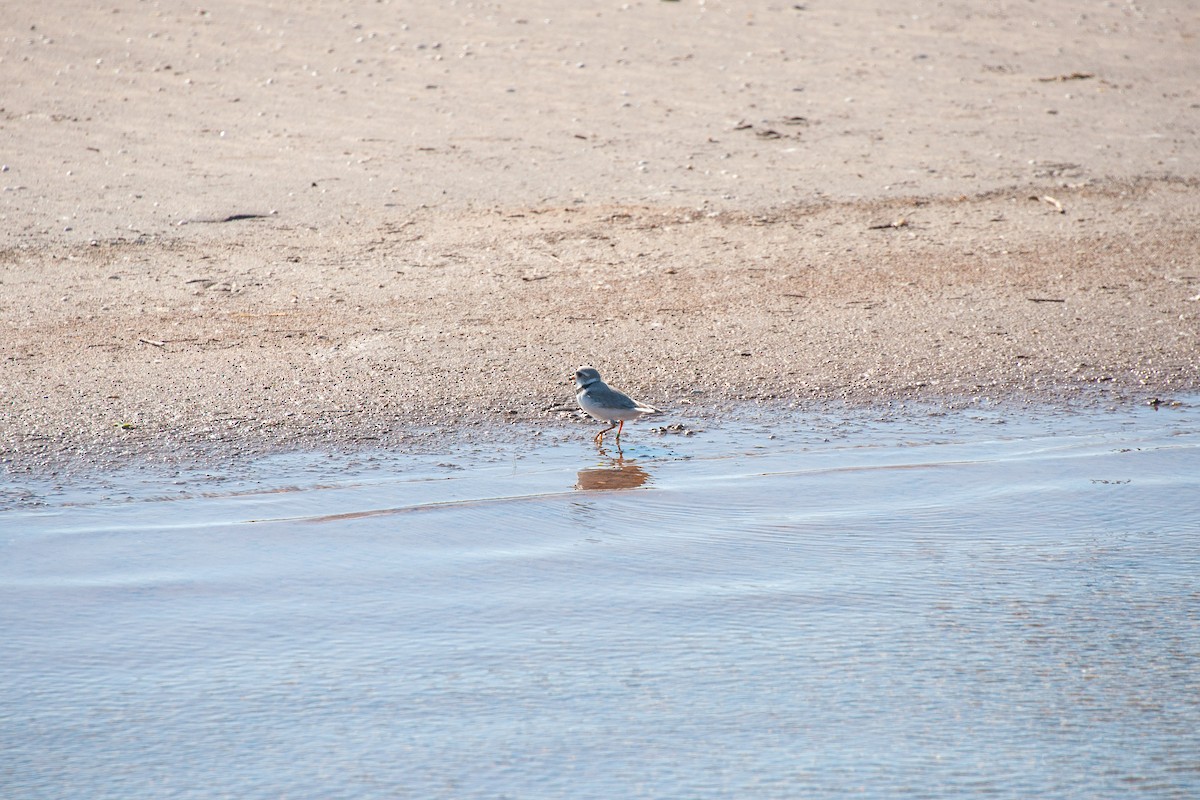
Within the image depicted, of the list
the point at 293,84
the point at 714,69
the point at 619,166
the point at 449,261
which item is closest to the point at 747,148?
the point at 619,166

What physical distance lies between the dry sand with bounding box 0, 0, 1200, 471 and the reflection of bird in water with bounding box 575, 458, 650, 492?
589 mm

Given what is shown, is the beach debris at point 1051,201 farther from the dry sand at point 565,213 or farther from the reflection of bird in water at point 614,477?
the reflection of bird in water at point 614,477

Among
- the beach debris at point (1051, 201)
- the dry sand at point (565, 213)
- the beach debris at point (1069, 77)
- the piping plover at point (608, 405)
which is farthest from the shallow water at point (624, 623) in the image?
the beach debris at point (1069, 77)

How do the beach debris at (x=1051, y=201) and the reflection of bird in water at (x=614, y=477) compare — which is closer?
the reflection of bird in water at (x=614, y=477)

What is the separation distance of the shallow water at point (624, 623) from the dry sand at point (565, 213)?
654 mm

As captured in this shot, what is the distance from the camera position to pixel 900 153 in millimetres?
10688

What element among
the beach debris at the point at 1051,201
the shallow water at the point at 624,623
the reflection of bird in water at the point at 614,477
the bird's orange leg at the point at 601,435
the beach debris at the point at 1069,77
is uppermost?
the beach debris at the point at 1069,77

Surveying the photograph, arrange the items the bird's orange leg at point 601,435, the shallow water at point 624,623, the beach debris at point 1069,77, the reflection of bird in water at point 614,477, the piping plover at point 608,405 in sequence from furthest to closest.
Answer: the beach debris at point 1069,77, the bird's orange leg at point 601,435, the piping plover at point 608,405, the reflection of bird in water at point 614,477, the shallow water at point 624,623

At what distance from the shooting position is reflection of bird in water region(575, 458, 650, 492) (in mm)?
5809

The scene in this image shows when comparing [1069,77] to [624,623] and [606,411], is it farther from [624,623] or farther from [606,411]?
[624,623]

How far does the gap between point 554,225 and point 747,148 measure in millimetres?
2206

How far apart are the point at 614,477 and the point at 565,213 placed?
3.87 m

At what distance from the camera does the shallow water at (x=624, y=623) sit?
4.01 metres

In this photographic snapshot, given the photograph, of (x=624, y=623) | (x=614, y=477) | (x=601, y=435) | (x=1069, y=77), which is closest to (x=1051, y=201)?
(x=1069, y=77)
